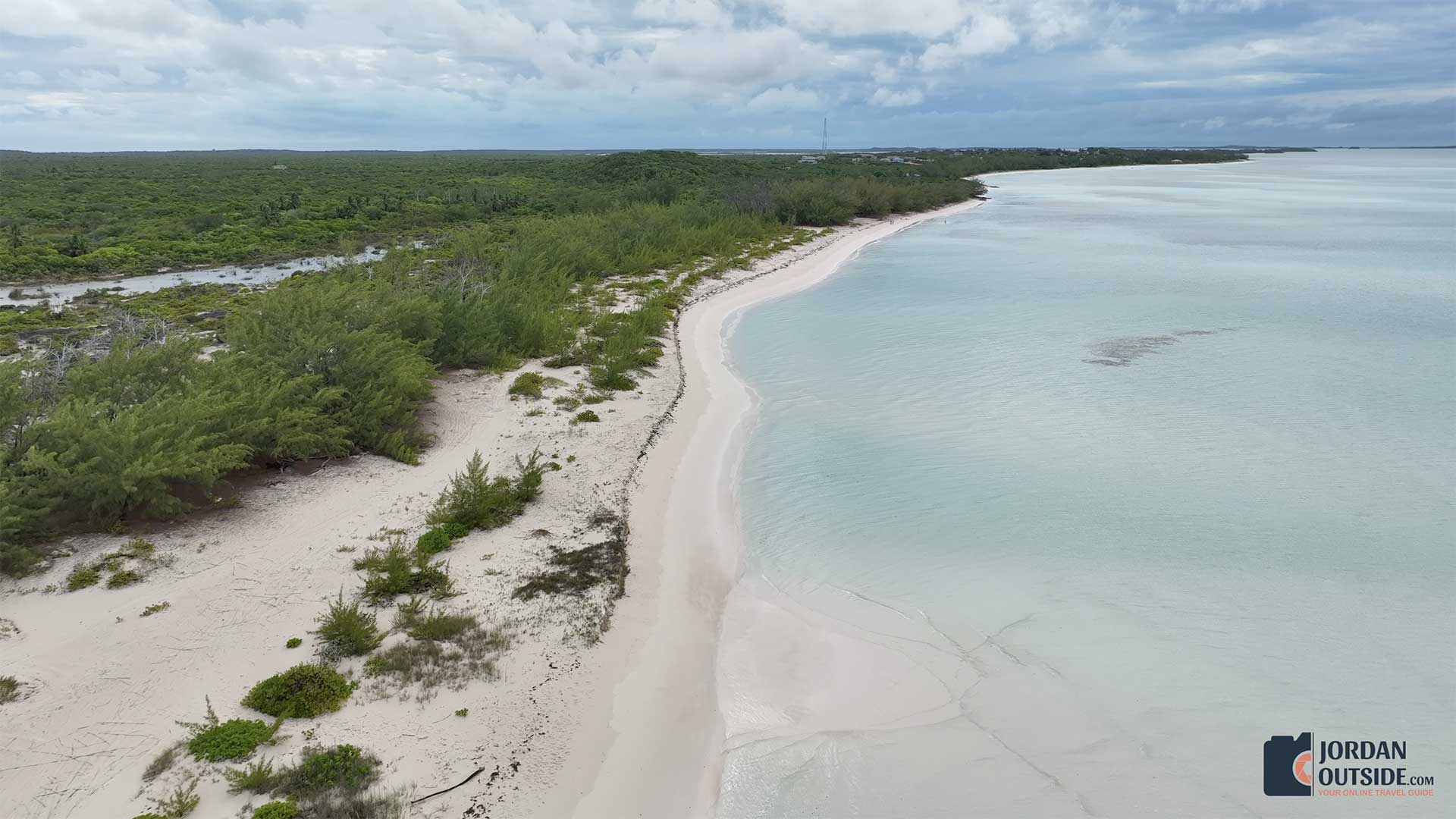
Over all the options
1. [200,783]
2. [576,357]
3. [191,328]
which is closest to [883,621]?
[200,783]

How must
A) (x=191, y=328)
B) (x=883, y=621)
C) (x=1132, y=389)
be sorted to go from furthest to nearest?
(x=191, y=328) < (x=1132, y=389) < (x=883, y=621)

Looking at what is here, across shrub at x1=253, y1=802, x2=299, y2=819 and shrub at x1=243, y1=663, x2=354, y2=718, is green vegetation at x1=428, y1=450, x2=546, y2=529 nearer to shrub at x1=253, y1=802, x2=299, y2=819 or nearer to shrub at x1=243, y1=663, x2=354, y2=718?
shrub at x1=243, y1=663, x2=354, y2=718

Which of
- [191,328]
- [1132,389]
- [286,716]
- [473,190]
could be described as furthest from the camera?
[473,190]

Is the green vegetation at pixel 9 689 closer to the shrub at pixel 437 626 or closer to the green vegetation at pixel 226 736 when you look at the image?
the green vegetation at pixel 226 736

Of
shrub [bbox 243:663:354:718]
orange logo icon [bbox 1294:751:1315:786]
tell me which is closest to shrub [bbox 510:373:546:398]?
shrub [bbox 243:663:354:718]

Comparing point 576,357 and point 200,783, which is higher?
point 576,357

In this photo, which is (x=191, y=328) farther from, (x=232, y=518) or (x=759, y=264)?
(x=759, y=264)
